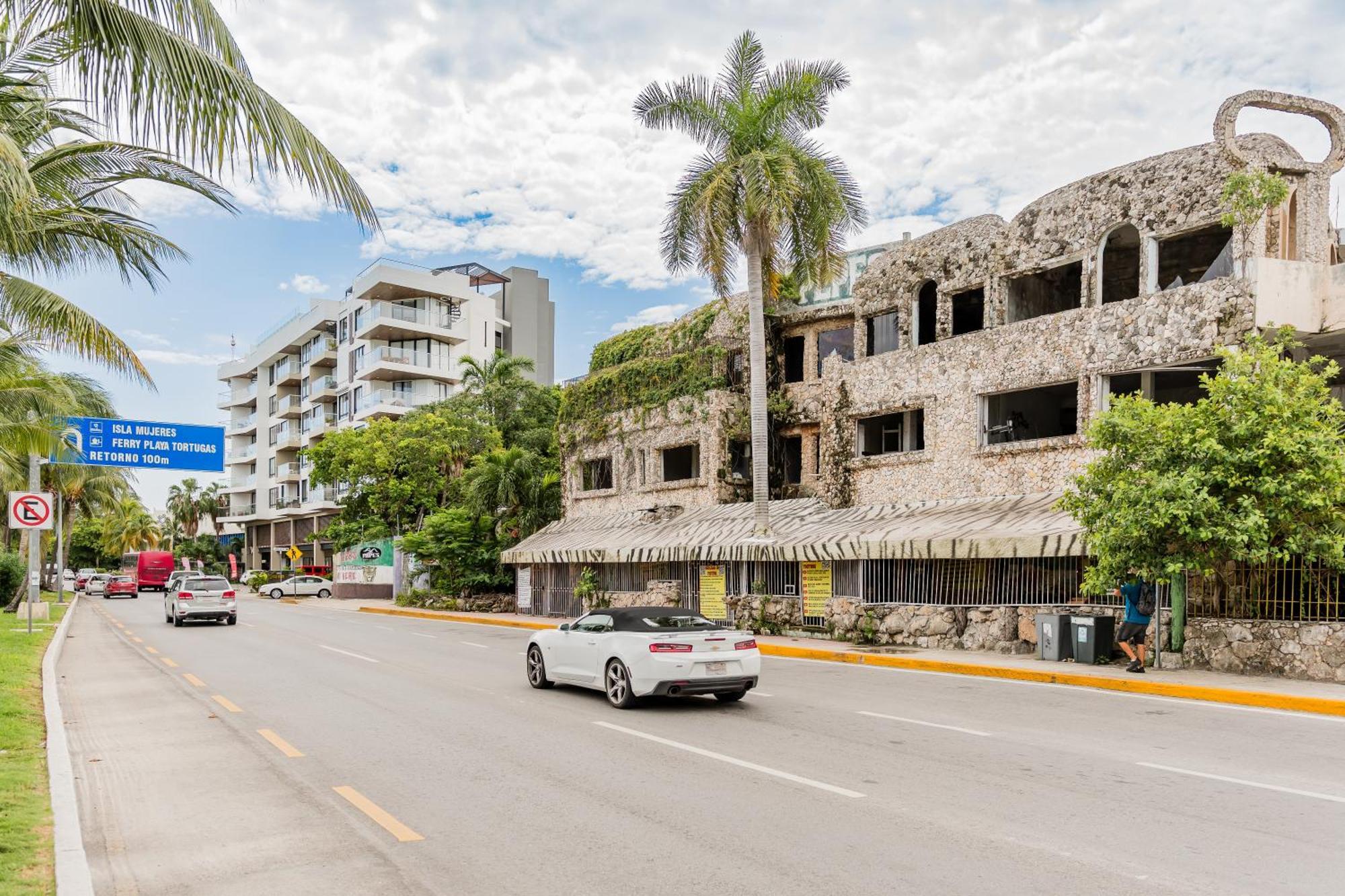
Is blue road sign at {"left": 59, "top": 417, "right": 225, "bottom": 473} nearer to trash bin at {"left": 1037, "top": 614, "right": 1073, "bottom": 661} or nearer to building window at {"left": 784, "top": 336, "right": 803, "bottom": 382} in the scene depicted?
building window at {"left": 784, "top": 336, "right": 803, "bottom": 382}

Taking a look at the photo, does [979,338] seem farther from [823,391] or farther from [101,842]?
[101,842]

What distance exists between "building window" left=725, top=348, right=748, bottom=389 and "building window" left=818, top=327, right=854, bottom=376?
8.13 feet

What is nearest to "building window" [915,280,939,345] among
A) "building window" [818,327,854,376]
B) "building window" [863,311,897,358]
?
"building window" [863,311,897,358]

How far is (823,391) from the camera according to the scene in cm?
2784

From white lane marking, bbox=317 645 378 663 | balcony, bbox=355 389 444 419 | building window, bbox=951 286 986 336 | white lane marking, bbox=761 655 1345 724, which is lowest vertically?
white lane marking, bbox=317 645 378 663

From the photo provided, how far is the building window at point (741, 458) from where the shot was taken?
1211 inches

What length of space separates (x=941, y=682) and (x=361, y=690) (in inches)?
351

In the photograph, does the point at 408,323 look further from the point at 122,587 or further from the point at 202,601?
the point at 202,601

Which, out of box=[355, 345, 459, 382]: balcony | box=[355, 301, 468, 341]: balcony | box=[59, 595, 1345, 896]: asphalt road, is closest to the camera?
box=[59, 595, 1345, 896]: asphalt road

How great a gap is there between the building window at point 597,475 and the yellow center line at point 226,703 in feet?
70.9

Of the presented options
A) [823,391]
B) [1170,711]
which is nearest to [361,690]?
[1170,711]

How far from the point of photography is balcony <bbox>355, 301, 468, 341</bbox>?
66.9 metres

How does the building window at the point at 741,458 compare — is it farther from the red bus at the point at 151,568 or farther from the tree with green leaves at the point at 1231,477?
the red bus at the point at 151,568

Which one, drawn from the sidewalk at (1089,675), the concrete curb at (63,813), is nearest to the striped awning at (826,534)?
the sidewalk at (1089,675)
